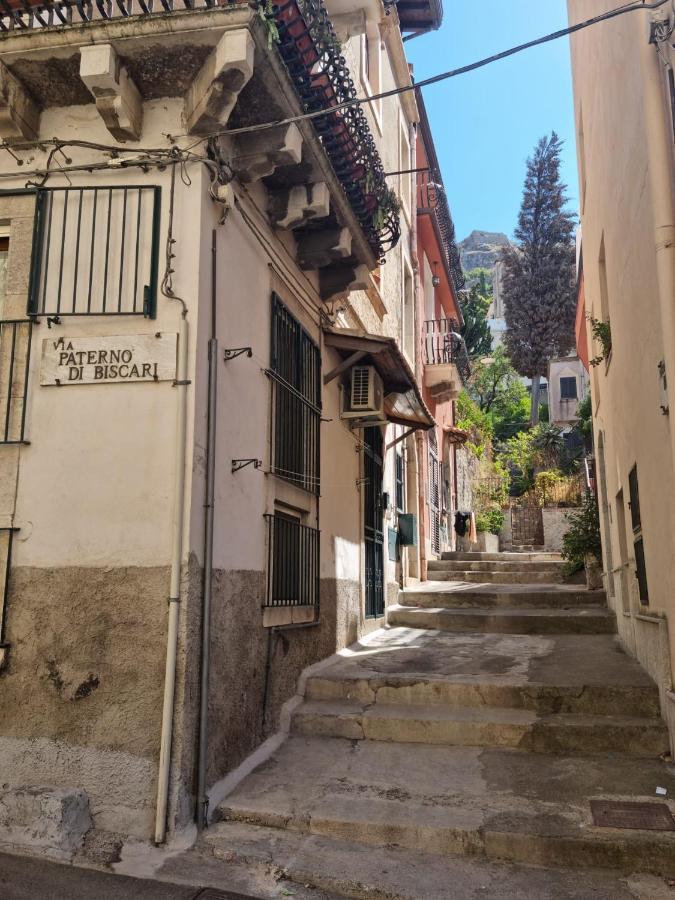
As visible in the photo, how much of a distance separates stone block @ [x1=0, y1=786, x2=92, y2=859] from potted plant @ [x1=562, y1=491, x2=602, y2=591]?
909 cm

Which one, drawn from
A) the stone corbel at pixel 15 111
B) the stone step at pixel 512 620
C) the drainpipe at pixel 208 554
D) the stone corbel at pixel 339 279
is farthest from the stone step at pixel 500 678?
the stone corbel at pixel 15 111

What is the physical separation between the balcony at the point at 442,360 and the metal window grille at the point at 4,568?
11918 millimetres

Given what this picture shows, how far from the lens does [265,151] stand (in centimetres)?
573

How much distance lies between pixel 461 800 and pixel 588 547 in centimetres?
805

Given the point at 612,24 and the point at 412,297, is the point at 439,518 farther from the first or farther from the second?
the point at 612,24

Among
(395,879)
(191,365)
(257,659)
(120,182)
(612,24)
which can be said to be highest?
(612,24)

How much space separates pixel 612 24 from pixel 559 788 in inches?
252

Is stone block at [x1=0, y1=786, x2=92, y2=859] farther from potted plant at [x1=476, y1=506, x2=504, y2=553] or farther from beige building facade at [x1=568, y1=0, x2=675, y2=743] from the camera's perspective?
potted plant at [x1=476, y1=506, x2=504, y2=553]

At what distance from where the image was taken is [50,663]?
4828mm

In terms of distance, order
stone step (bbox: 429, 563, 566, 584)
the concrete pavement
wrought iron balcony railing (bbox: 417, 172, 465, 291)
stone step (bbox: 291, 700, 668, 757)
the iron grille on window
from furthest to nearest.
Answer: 1. wrought iron balcony railing (bbox: 417, 172, 465, 291)
2. stone step (bbox: 429, 563, 566, 584)
3. the iron grille on window
4. stone step (bbox: 291, 700, 668, 757)
5. the concrete pavement

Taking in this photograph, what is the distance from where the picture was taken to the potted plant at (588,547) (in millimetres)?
11930

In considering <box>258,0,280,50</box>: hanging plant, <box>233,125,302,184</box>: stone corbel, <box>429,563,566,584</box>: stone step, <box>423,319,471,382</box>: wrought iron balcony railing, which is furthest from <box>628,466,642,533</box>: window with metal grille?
<box>423,319,471,382</box>: wrought iron balcony railing

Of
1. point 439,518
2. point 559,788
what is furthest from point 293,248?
point 439,518

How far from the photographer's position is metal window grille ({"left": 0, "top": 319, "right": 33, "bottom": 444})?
509cm
